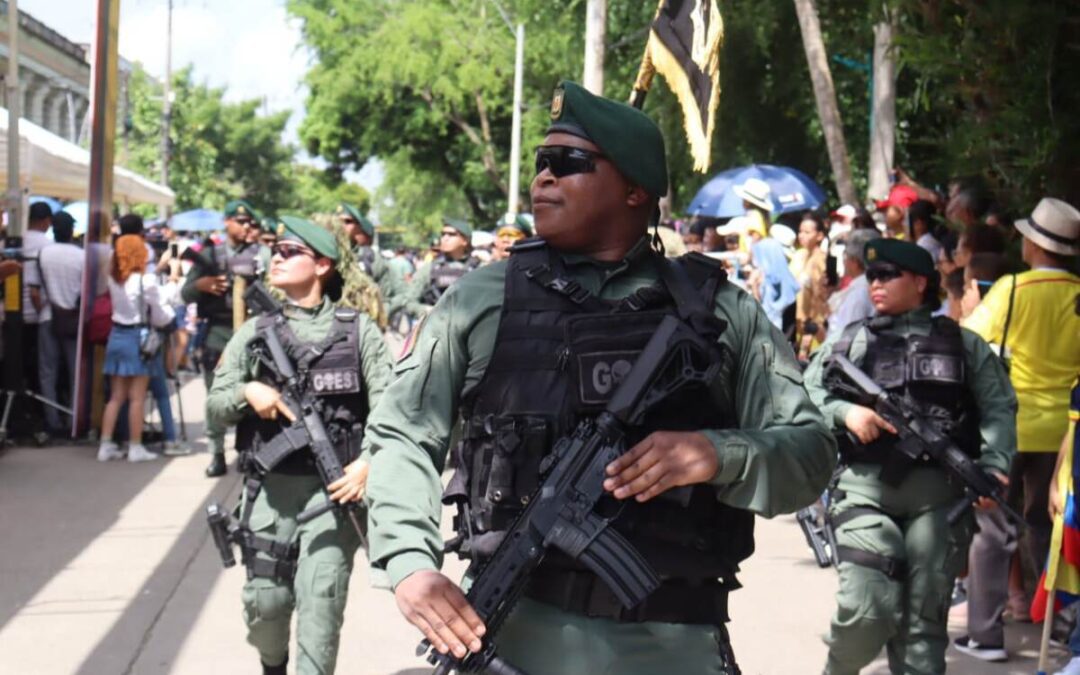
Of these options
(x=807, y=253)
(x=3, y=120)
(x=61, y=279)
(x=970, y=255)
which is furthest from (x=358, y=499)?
(x=3, y=120)

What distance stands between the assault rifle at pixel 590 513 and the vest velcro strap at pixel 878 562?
2.79m

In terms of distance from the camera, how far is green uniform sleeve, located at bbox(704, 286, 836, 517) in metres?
2.99

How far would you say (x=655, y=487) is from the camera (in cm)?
288

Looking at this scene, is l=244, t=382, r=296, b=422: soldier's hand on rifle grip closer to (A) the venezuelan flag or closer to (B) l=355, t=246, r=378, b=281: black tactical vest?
(A) the venezuelan flag

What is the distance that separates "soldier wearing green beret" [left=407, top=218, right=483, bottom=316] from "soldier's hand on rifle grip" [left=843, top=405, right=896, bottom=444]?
693 centimetres

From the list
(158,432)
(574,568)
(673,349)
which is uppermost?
(673,349)

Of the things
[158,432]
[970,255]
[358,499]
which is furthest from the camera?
[158,432]

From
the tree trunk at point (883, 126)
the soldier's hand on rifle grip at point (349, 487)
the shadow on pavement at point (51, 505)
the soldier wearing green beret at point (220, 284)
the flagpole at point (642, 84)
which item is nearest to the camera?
the soldier's hand on rifle grip at point (349, 487)

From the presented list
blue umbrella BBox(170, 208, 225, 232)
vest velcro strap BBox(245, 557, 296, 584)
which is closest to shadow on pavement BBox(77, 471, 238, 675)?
vest velcro strap BBox(245, 557, 296, 584)

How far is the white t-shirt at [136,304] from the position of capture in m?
12.4

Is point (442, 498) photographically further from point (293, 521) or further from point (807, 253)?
point (807, 253)

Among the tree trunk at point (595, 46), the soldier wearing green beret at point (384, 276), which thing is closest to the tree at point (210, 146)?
the tree trunk at point (595, 46)

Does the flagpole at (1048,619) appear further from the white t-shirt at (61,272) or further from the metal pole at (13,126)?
the white t-shirt at (61,272)

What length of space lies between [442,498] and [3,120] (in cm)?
1158
